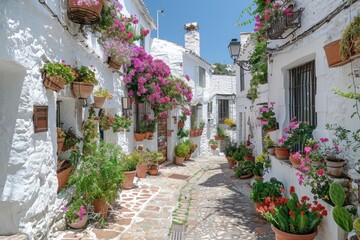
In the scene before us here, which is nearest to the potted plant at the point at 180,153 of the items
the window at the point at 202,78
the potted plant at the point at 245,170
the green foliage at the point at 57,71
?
the potted plant at the point at 245,170

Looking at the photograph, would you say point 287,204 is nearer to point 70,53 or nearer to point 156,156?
point 70,53

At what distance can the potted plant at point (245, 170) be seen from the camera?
8.91 metres

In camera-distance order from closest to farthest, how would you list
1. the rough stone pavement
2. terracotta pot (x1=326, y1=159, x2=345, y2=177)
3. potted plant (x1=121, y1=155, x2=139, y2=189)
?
terracotta pot (x1=326, y1=159, x2=345, y2=177) → the rough stone pavement → potted plant (x1=121, y1=155, x2=139, y2=189)

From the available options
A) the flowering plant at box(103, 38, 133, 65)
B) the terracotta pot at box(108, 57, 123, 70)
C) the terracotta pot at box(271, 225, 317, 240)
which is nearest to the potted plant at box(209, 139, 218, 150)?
the flowering plant at box(103, 38, 133, 65)

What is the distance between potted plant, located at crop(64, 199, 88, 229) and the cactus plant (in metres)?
3.77

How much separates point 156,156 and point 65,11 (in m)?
5.76

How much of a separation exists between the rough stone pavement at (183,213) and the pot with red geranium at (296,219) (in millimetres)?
806

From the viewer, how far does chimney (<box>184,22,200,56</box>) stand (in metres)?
15.4

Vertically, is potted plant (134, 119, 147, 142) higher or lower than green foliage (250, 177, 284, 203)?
higher

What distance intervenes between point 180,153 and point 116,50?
642 centimetres

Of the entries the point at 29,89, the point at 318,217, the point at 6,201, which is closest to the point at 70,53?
the point at 29,89

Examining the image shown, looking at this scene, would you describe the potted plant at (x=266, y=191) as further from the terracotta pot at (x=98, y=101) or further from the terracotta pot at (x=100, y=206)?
the terracotta pot at (x=98, y=101)

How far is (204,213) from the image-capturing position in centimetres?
566

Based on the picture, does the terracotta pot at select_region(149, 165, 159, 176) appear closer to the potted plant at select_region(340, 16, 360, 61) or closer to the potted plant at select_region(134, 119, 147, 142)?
the potted plant at select_region(134, 119, 147, 142)
